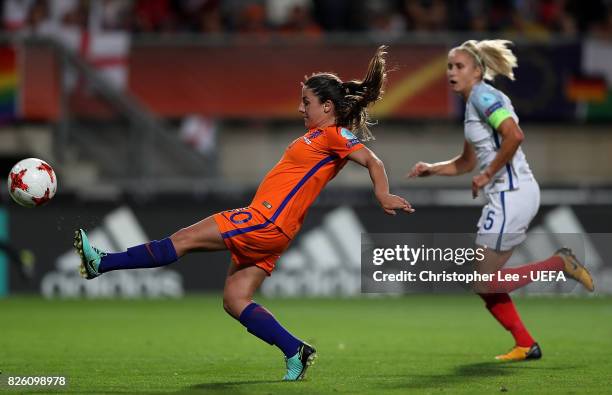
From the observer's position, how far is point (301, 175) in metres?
7.12

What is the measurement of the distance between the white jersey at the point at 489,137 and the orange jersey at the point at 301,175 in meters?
1.50

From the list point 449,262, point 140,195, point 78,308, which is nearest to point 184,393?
point 449,262

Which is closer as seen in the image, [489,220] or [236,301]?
[236,301]

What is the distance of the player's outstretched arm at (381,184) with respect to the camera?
675 cm

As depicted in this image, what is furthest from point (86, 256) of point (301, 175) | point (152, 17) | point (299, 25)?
point (152, 17)

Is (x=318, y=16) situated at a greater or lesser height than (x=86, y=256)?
lesser

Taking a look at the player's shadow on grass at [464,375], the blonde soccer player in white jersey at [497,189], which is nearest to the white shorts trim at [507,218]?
the blonde soccer player in white jersey at [497,189]

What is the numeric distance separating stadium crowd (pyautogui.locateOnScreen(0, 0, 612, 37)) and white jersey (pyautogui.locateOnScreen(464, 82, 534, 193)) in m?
8.77

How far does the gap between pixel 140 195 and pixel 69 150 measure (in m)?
1.33

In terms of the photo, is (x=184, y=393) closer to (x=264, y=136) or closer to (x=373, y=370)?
(x=373, y=370)

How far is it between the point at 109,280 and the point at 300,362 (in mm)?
8477

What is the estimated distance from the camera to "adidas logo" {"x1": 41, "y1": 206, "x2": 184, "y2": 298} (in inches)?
596

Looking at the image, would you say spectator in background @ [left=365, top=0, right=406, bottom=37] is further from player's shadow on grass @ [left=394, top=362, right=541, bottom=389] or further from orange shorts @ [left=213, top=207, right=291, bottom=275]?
orange shorts @ [left=213, top=207, right=291, bottom=275]

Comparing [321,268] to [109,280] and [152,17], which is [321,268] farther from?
[152,17]
